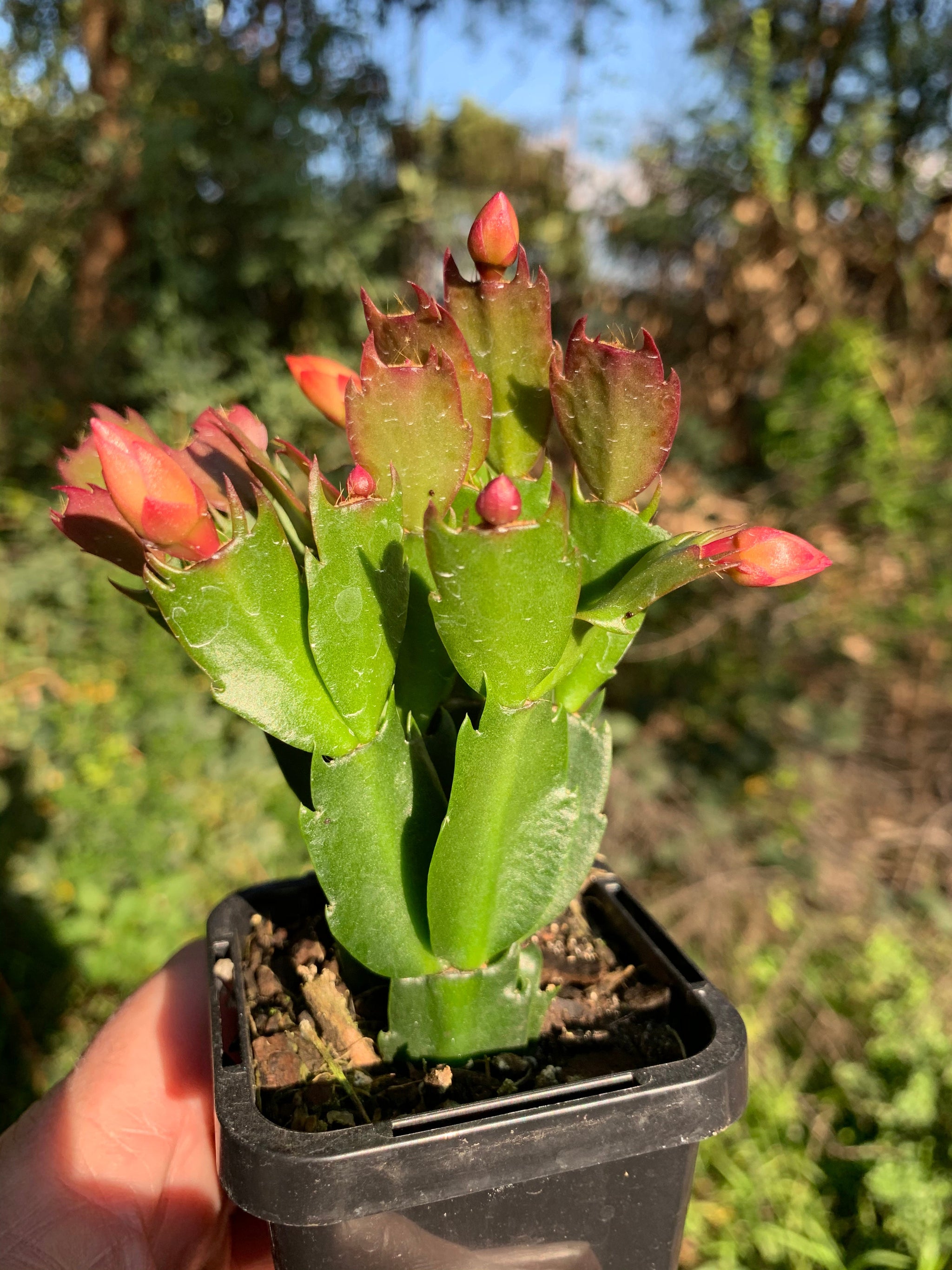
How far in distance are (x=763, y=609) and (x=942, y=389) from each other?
92 cm

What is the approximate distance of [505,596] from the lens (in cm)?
58

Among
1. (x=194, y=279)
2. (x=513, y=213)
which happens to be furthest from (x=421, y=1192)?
(x=194, y=279)

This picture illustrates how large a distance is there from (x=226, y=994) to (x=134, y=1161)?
330 millimetres

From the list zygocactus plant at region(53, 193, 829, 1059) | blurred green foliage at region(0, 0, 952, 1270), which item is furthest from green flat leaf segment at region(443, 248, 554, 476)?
blurred green foliage at region(0, 0, 952, 1270)

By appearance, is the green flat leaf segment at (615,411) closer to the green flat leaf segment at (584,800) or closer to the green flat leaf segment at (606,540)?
the green flat leaf segment at (606,540)

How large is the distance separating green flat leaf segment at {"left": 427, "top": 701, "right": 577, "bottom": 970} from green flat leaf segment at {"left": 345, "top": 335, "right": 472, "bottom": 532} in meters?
0.19

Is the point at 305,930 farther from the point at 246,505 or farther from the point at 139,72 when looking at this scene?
the point at 139,72

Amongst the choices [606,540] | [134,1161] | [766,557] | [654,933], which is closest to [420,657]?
[606,540]

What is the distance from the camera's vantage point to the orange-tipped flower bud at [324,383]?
2.52ft

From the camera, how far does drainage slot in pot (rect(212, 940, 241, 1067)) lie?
822 mm

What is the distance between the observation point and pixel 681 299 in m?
3.18

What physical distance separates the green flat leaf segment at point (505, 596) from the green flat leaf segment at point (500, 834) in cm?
4

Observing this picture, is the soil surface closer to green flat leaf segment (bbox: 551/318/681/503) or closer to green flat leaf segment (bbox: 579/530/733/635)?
green flat leaf segment (bbox: 579/530/733/635)

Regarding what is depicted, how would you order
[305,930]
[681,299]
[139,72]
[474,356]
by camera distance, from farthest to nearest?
[681,299] → [139,72] → [305,930] → [474,356]
